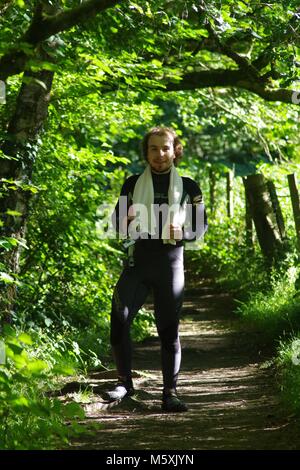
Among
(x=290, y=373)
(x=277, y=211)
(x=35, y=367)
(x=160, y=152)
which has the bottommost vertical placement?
(x=290, y=373)

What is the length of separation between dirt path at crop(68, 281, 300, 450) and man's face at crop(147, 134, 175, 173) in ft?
5.82

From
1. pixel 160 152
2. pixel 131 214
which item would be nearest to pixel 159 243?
pixel 131 214

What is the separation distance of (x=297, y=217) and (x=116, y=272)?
122 inches

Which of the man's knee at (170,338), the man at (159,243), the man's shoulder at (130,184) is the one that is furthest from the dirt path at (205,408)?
the man's shoulder at (130,184)

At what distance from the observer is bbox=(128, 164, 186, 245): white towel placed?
5770mm

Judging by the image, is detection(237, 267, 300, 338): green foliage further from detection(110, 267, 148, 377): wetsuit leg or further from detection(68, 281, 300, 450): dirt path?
detection(110, 267, 148, 377): wetsuit leg

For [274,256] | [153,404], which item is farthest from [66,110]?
[274,256]

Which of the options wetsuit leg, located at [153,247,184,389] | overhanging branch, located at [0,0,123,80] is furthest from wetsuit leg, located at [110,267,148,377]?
overhanging branch, located at [0,0,123,80]

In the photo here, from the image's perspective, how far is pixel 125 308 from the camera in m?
5.84

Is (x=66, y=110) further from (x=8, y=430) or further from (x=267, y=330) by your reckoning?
(x=8, y=430)

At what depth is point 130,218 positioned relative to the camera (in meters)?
5.83

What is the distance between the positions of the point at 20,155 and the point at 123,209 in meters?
1.68

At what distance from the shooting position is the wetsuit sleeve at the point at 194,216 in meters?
5.83

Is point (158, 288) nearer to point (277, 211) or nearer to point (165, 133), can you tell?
point (165, 133)
